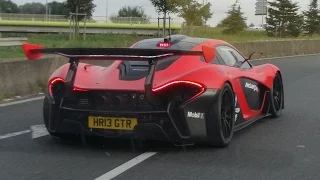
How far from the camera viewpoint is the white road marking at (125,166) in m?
5.09

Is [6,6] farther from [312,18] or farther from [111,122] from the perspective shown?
[111,122]

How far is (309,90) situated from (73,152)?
25.2ft

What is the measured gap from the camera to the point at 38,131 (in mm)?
7215

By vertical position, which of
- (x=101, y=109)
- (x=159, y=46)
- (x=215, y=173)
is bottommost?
(x=215, y=173)

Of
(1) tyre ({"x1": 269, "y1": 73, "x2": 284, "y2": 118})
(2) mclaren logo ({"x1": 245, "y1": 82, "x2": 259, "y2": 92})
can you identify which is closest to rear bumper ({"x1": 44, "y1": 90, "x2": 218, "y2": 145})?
(2) mclaren logo ({"x1": 245, "y1": 82, "x2": 259, "y2": 92})

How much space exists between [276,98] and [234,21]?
51392mm

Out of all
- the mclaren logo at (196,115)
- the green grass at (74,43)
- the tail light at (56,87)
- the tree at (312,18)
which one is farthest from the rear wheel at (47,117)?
the tree at (312,18)

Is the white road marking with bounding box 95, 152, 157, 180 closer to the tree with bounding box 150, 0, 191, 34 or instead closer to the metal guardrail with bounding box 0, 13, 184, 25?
the tree with bounding box 150, 0, 191, 34

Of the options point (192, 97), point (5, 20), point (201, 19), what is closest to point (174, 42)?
point (192, 97)

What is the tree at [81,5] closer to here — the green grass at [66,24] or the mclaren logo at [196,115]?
the mclaren logo at [196,115]

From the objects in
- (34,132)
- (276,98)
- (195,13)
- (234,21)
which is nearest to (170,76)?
(34,132)

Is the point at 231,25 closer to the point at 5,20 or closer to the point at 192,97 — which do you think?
the point at 5,20

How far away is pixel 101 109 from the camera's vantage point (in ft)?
19.1

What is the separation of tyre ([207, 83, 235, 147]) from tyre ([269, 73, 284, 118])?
1891 millimetres
